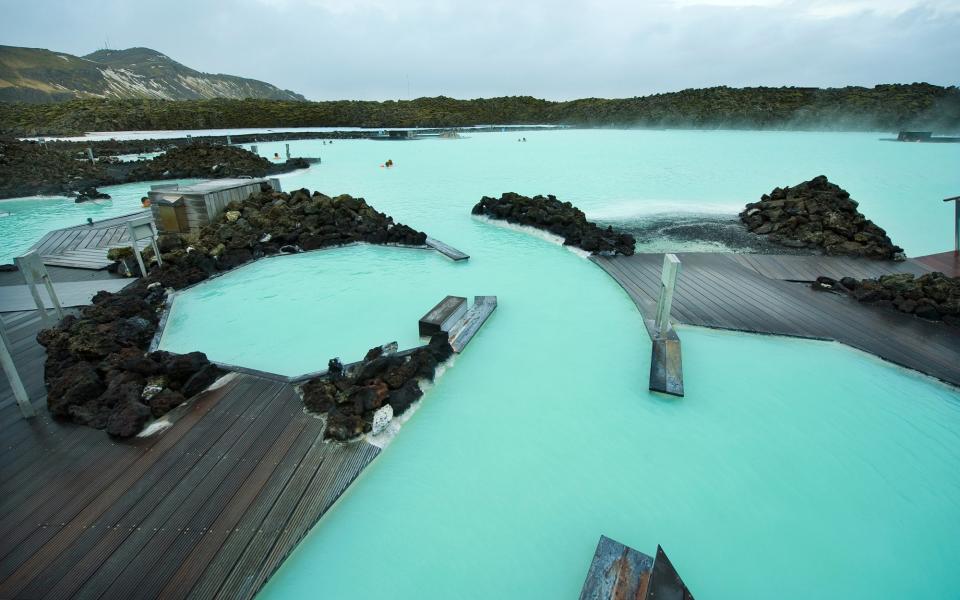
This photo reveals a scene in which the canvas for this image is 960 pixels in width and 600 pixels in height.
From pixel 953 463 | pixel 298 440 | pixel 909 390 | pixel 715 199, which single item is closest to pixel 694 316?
pixel 909 390

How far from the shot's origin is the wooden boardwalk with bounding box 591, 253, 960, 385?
5.07 meters

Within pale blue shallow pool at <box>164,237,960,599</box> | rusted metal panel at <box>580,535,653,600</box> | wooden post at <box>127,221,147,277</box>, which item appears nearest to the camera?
rusted metal panel at <box>580,535,653,600</box>

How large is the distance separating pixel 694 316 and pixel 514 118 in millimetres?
71860

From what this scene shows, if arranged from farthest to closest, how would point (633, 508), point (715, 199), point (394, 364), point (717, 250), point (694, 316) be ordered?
1. point (715, 199)
2. point (717, 250)
3. point (694, 316)
4. point (394, 364)
5. point (633, 508)

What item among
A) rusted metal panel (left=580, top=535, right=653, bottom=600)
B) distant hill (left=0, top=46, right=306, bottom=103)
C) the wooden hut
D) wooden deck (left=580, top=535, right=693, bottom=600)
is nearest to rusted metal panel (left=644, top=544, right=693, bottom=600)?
wooden deck (left=580, top=535, right=693, bottom=600)

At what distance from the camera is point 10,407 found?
3805 millimetres

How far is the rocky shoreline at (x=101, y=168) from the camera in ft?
48.5

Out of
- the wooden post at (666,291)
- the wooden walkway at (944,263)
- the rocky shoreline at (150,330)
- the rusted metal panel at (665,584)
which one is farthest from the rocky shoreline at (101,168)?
the wooden walkway at (944,263)

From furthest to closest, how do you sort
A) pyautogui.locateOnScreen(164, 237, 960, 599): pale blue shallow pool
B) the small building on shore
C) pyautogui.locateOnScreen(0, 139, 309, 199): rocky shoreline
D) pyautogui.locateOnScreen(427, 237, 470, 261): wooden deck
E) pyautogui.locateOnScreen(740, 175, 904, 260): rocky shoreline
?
1. the small building on shore
2. pyautogui.locateOnScreen(0, 139, 309, 199): rocky shoreline
3. pyautogui.locateOnScreen(427, 237, 470, 261): wooden deck
4. pyautogui.locateOnScreen(740, 175, 904, 260): rocky shoreline
5. pyautogui.locateOnScreen(164, 237, 960, 599): pale blue shallow pool

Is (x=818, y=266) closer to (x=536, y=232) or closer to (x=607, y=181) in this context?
(x=536, y=232)

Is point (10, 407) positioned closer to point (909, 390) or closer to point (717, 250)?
point (909, 390)

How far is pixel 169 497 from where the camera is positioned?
3.00 meters

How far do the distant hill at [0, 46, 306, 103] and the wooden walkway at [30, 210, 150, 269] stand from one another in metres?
85.9

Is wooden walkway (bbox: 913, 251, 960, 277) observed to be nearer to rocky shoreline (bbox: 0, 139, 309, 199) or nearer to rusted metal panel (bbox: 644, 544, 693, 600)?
rusted metal panel (bbox: 644, 544, 693, 600)
